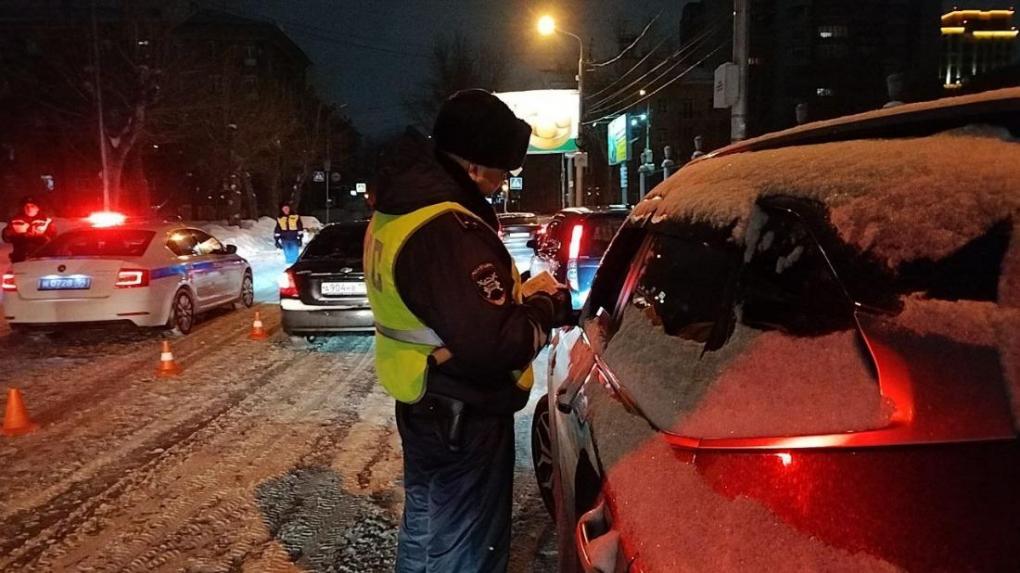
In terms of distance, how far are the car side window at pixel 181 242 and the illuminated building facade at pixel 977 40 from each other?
95.1 m

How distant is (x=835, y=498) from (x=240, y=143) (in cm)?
3945

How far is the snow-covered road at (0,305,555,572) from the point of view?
3791mm

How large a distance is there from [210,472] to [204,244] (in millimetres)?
6909

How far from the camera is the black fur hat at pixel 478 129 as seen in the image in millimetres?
2404

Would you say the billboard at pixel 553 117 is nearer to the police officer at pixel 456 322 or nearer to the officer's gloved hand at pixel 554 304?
the officer's gloved hand at pixel 554 304

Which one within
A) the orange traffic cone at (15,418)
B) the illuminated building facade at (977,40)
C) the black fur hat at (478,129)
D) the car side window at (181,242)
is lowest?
the orange traffic cone at (15,418)

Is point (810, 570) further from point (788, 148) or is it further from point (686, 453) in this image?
point (788, 148)

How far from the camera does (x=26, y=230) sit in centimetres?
1377

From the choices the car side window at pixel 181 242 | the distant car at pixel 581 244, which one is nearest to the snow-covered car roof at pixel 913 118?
the distant car at pixel 581 244

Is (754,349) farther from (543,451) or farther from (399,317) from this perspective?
(543,451)

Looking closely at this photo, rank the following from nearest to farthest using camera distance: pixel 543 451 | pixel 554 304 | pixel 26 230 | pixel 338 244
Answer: pixel 554 304 < pixel 543 451 < pixel 338 244 < pixel 26 230

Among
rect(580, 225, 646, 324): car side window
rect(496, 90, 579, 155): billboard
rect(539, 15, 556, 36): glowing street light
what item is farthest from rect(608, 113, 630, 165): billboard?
rect(580, 225, 646, 324): car side window

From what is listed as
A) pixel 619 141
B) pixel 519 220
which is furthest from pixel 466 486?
pixel 619 141

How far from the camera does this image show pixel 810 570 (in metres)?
1.13
